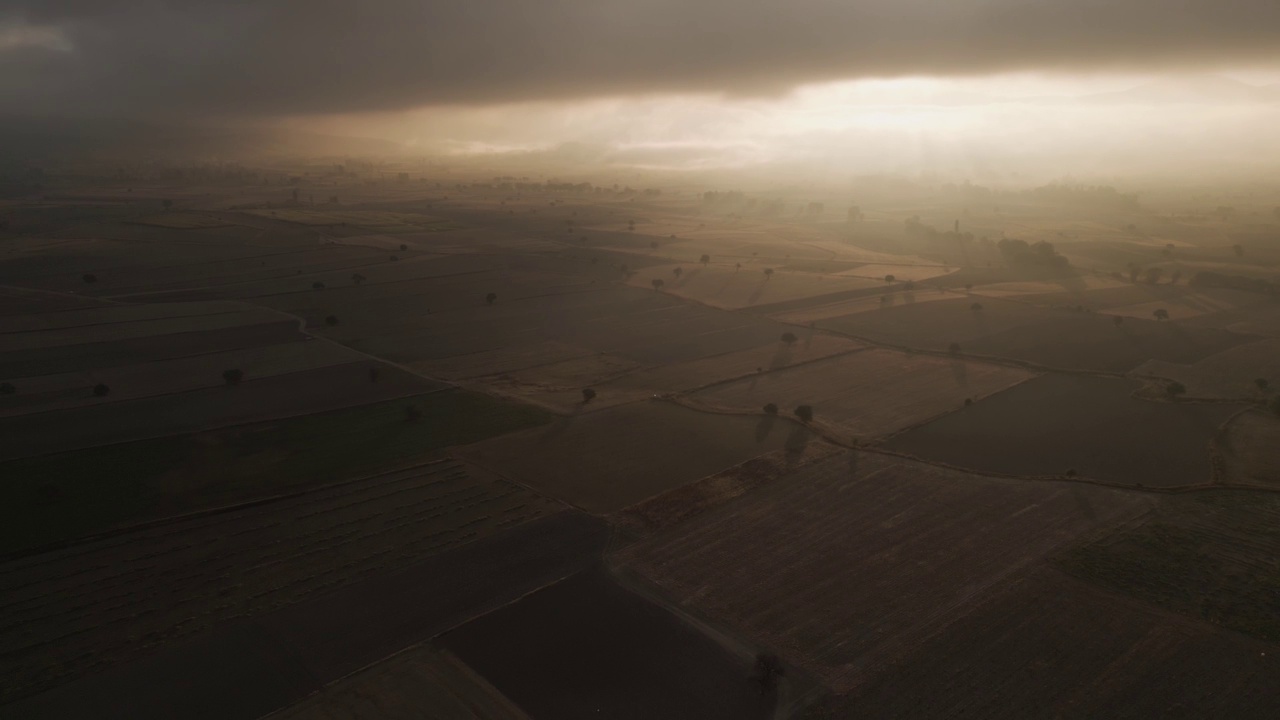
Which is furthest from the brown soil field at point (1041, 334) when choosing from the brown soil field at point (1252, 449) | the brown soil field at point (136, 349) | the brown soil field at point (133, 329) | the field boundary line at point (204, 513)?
the brown soil field at point (133, 329)

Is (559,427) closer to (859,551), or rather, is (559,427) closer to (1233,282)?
(859,551)

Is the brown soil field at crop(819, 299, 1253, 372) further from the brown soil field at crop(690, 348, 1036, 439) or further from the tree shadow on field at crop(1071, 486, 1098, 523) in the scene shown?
the tree shadow on field at crop(1071, 486, 1098, 523)

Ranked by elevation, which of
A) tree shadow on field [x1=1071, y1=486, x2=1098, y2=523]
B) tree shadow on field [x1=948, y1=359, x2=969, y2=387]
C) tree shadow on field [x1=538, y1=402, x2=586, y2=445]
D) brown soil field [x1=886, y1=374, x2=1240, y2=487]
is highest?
tree shadow on field [x1=948, y1=359, x2=969, y2=387]

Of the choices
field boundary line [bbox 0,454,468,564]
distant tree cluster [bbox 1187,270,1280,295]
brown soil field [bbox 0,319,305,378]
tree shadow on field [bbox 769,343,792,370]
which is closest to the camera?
field boundary line [bbox 0,454,468,564]

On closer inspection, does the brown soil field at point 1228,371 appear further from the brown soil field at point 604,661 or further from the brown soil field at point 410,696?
the brown soil field at point 410,696

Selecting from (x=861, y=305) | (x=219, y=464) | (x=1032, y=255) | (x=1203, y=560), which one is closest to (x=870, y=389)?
(x=1203, y=560)

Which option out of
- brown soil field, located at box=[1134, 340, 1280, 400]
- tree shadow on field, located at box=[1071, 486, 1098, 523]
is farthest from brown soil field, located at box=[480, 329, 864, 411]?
tree shadow on field, located at box=[1071, 486, 1098, 523]

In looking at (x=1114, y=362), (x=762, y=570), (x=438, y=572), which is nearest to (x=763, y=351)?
(x=1114, y=362)
